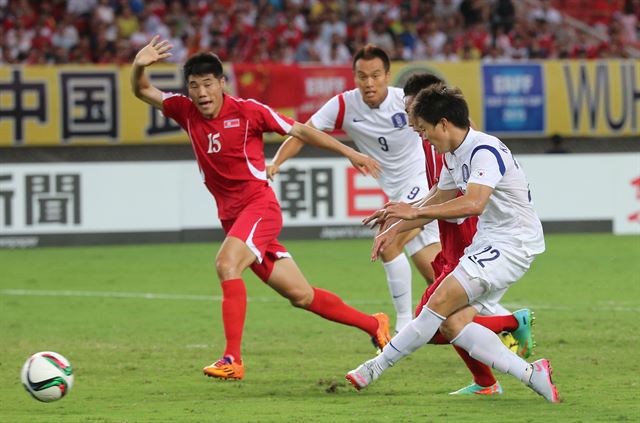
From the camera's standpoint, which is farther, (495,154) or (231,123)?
(231,123)

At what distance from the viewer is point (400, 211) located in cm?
650

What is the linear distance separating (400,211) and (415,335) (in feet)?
2.58

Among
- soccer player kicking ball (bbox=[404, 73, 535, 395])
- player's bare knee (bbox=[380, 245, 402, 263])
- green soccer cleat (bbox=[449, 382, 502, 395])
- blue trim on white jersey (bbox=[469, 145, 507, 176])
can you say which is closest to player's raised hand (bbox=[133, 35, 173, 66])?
soccer player kicking ball (bbox=[404, 73, 535, 395])

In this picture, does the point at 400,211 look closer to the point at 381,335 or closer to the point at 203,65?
the point at 203,65

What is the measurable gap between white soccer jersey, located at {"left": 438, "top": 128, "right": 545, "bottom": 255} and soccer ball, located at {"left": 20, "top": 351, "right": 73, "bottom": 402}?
7.99 feet

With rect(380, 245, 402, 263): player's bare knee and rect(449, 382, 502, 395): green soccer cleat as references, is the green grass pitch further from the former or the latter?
rect(380, 245, 402, 263): player's bare knee

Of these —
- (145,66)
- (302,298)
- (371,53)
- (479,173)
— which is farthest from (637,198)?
(479,173)

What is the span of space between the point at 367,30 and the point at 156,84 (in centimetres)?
501

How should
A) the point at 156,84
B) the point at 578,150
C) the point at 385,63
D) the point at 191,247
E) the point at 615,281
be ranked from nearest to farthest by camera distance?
the point at 385,63 → the point at 615,281 → the point at 191,247 → the point at 156,84 → the point at 578,150

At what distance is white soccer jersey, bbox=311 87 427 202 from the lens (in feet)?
31.8

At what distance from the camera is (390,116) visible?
9.66m

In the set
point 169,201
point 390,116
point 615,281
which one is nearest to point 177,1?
point 169,201

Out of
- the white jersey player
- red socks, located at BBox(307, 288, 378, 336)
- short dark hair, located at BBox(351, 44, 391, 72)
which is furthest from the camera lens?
the white jersey player

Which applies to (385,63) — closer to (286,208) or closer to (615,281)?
(615,281)
